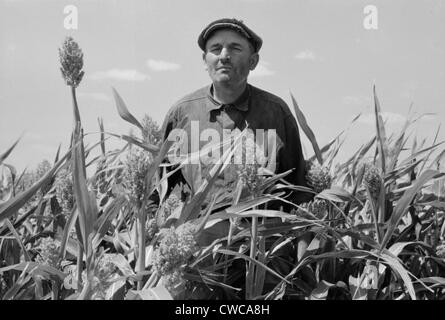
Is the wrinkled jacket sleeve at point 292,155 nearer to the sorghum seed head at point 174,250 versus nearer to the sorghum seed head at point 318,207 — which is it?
the sorghum seed head at point 318,207

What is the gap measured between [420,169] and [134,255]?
114 centimetres

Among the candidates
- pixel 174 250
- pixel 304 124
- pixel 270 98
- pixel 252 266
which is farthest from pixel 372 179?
pixel 270 98

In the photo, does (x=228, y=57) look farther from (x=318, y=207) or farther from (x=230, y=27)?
(x=318, y=207)

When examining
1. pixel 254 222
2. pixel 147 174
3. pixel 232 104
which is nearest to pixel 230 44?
pixel 232 104

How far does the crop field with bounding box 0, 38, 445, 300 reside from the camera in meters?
0.91

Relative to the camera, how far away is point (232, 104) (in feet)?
6.09

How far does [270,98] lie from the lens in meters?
1.94

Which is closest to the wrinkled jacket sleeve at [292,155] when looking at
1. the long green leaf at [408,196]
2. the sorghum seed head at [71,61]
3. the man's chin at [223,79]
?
the man's chin at [223,79]

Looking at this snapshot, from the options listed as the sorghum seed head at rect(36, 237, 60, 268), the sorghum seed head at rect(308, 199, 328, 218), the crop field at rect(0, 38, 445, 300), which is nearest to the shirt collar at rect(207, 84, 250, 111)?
the crop field at rect(0, 38, 445, 300)

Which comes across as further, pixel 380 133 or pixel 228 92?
pixel 228 92

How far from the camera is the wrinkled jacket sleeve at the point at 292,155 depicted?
5.91ft

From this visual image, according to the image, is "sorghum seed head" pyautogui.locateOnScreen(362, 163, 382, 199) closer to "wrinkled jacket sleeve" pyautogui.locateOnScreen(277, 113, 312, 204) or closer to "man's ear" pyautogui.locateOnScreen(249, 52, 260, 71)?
"wrinkled jacket sleeve" pyautogui.locateOnScreen(277, 113, 312, 204)

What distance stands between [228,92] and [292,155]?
0.29 metres

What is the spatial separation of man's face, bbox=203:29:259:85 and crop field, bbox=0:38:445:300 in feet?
1.26
